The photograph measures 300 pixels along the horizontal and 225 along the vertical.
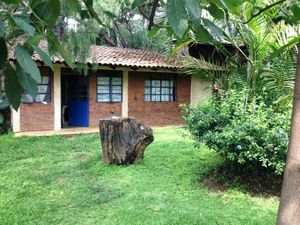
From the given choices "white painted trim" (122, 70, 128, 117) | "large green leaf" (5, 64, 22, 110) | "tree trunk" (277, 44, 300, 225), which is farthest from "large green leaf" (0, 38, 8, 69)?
"white painted trim" (122, 70, 128, 117)

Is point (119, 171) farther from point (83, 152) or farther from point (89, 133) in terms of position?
point (89, 133)

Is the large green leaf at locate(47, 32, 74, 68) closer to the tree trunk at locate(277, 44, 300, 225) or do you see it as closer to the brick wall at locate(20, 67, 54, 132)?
the tree trunk at locate(277, 44, 300, 225)

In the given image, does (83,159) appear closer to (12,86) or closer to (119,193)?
(119,193)

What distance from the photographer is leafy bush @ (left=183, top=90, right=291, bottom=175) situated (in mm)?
5031

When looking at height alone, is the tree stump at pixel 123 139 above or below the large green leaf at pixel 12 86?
below

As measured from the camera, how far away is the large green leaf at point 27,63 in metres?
0.71

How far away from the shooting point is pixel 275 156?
5051 mm

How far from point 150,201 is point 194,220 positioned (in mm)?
896

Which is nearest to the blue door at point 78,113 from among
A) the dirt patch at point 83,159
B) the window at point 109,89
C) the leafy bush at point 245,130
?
the window at point 109,89

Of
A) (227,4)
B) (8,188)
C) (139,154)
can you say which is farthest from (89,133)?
(227,4)

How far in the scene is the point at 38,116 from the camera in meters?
11.7

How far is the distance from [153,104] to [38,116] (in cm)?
429

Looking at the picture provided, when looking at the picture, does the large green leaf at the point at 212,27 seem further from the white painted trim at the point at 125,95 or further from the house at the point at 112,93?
the white painted trim at the point at 125,95

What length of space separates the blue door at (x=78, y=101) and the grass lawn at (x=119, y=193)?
4.37m
